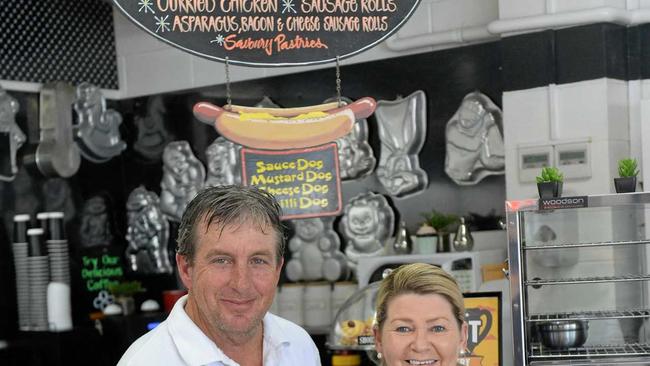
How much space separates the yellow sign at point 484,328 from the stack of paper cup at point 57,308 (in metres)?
3.99

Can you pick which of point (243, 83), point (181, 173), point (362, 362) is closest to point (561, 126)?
point (362, 362)

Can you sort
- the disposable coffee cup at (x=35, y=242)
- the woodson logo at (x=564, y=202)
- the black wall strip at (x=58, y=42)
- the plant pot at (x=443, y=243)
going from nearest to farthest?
the woodson logo at (x=564, y=202), the plant pot at (x=443, y=243), the disposable coffee cup at (x=35, y=242), the black wall strip at (x=58, y=42)

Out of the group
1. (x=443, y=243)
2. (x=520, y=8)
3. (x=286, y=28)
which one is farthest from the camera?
(x=443, y=243)

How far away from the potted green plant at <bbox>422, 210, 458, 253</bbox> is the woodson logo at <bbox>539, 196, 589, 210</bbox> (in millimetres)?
2089

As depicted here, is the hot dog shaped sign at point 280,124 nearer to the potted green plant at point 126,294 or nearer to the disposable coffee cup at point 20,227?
the disposable coffee cup at point 20,227

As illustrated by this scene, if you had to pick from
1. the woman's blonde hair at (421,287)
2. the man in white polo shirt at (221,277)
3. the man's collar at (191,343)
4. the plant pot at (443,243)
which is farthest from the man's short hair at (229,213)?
the plant pot at (443,243)

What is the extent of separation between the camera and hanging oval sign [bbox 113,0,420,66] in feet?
10.1

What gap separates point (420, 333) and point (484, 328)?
2.06 metres

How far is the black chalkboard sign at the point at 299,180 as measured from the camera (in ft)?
20.7

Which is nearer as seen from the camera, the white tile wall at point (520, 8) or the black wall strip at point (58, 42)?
the white tile wall at point (520, 8)

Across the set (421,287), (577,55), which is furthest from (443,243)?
(421,287)

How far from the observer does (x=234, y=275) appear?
2141mm

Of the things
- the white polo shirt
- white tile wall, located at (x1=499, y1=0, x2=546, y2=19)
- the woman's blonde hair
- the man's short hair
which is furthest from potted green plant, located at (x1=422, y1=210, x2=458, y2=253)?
the man's short hair

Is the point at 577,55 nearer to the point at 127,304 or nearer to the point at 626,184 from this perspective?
the point at 626,184
